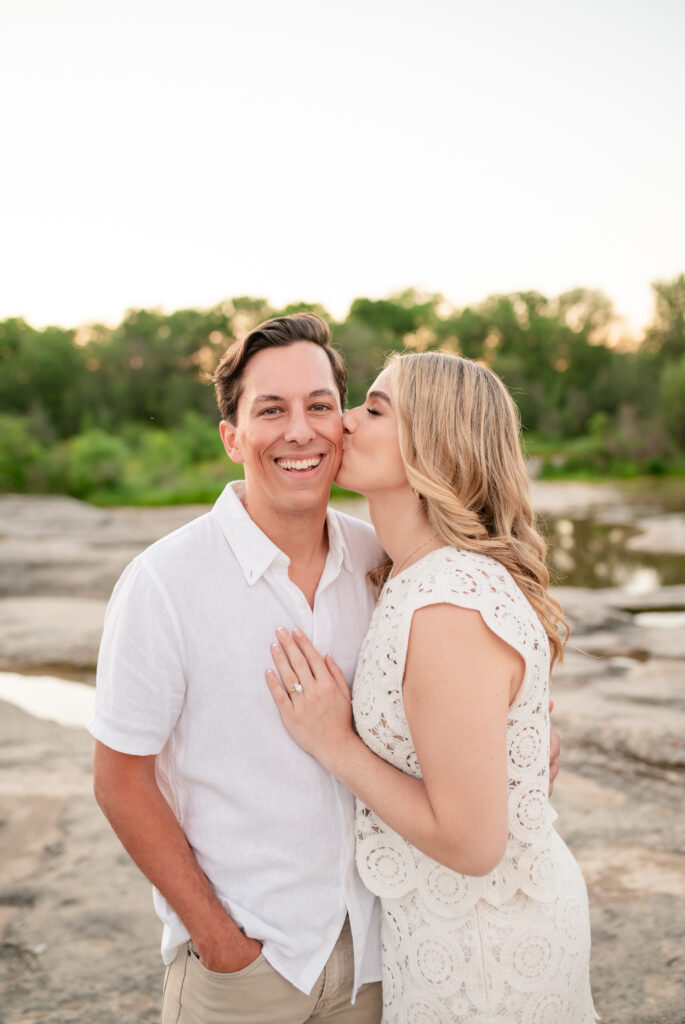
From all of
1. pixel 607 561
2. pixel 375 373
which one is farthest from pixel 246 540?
pixel 375 373

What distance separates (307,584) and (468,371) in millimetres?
819

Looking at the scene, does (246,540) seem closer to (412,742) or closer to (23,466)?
(412,742)

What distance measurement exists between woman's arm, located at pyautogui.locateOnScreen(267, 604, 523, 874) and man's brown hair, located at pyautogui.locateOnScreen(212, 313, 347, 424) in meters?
1.13

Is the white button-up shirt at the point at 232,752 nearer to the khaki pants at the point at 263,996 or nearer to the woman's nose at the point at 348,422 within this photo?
the khaki pants at the point at 263,996

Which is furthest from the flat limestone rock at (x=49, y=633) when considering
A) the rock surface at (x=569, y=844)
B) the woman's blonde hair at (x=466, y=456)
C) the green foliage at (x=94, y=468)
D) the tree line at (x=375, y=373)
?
the tree line at (x=375, y=373)

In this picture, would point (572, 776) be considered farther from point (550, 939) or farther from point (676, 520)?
point (676, 520)

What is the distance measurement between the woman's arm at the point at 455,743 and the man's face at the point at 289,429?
73 centimetres

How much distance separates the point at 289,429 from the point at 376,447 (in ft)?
0.98

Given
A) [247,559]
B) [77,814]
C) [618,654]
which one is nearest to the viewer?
[247,559]

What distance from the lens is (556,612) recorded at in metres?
2.31

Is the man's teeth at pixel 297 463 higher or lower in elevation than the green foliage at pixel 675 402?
higher

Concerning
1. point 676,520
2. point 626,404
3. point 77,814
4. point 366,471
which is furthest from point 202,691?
point 626,404

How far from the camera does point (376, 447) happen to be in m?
2.46

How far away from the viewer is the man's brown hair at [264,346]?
2635mm
